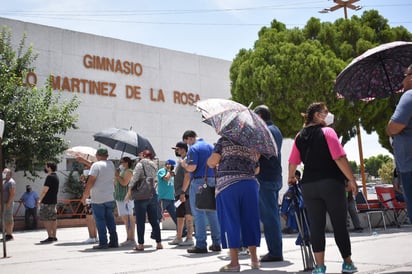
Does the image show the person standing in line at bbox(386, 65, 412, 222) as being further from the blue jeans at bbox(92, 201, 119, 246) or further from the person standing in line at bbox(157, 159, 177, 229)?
the person standing in line at bbox(157, 159, 177, 229)

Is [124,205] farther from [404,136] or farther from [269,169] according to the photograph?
[404,136]

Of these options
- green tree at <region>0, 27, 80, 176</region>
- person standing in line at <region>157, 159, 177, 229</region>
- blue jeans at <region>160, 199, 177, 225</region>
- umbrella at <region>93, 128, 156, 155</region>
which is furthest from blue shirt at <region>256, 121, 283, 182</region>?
green tree at <region>0, 27, 80, 176</region>

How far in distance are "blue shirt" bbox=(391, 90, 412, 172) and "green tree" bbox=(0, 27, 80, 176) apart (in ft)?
51.4

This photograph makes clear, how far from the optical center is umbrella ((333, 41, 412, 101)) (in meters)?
7.19

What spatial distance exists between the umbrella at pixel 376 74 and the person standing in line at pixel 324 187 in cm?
189

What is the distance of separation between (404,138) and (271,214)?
221 cm

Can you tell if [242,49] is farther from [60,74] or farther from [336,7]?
[60,74]

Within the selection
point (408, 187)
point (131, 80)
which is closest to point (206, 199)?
point (408, 187)

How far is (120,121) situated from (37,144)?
5.65m

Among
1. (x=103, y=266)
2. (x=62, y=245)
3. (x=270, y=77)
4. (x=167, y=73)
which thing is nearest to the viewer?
(x=103, y=266)

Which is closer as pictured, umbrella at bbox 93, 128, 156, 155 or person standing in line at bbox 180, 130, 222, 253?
person standing in line at bbox 180, 130, 222, 253

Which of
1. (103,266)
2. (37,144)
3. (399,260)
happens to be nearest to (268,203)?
(399,260)

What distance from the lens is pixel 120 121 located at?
24.3 meters

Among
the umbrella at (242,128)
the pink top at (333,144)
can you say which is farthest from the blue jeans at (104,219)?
the pink top at (333,144)
